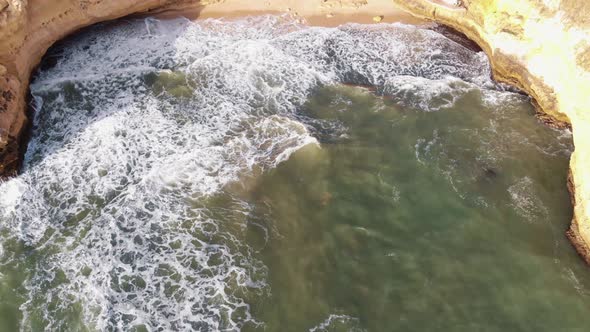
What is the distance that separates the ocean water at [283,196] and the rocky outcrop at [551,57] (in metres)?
0.46

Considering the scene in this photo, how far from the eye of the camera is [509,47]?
45.9 feet

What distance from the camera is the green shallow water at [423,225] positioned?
9305 mm

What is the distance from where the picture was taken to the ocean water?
9.30 metres

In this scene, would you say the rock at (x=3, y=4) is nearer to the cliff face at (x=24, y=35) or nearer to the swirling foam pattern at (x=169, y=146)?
the cliff face at (x=24, y=35)

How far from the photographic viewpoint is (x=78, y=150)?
11914 millimetres

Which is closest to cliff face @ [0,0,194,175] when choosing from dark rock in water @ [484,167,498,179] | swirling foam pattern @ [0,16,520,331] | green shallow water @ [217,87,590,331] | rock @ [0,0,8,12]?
rock @ [0,0,8,12]

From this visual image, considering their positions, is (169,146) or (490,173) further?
(169,146)

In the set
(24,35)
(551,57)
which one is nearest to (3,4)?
(24,35)

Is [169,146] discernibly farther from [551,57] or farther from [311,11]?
[551,57]

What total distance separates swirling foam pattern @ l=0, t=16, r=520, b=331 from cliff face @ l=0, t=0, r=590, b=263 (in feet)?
2.21

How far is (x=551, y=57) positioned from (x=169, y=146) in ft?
36.3

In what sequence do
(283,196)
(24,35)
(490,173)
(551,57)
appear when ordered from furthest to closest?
(24,35)
(551,57)
(490,173)
(283,196)

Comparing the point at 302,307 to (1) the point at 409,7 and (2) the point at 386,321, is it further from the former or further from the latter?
(1) the point at 409,7

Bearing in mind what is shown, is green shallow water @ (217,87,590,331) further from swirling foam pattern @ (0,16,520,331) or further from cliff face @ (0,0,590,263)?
swirling foam pattern @ (0,16,520,331)
